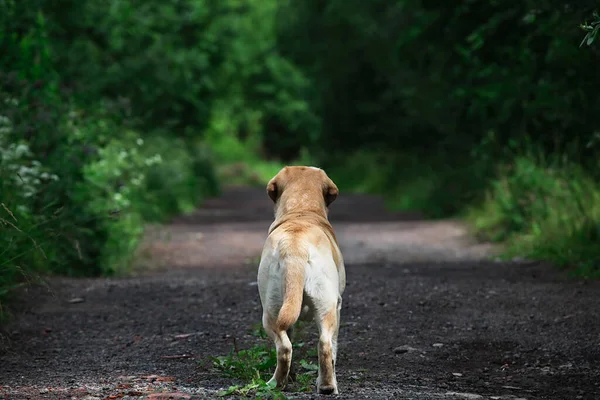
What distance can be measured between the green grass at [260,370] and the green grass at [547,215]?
434 centimetres

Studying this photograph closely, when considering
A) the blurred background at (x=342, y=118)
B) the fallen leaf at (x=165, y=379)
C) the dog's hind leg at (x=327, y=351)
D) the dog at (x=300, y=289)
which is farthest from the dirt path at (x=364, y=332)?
the blurred background at (x=342, y=118)

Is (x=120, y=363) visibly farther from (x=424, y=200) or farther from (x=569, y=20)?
(x=424, y=200)

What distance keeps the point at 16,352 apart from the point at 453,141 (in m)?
16.4

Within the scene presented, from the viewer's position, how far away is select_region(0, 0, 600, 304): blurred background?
9648mm

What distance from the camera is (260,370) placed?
5484 mm

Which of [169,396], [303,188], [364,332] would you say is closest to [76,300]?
[364,332]

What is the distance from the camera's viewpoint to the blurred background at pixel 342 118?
380 inches

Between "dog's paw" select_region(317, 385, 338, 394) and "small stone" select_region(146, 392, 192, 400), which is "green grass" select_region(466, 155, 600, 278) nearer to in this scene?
"dog's paw" select_region(317, 385, 338, 394)

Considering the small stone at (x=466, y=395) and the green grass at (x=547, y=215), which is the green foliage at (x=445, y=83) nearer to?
the green grass at (x=547, y=215)

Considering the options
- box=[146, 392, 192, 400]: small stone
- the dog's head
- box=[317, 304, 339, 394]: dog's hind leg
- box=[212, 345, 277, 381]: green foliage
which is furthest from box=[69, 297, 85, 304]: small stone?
box=[317, 304, 339, 394]: dog's hind leg

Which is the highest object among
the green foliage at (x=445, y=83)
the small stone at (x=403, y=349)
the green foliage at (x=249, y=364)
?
the green foliage at (x=445, y=83)

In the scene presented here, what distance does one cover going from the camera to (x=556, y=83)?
36.3 ft

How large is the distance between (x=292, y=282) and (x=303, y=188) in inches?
48.2

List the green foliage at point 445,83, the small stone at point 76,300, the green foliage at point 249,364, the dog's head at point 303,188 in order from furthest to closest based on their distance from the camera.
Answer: the green foliage at point 445,83
the small stone at point 76,300
the dog's head at point 303,188
the green foliage at point 249,364
